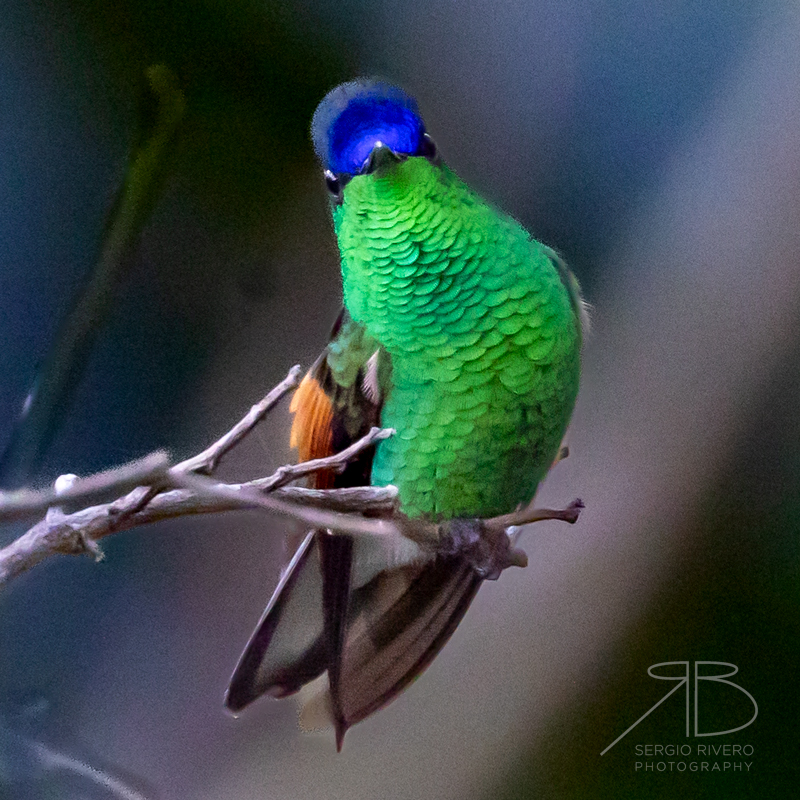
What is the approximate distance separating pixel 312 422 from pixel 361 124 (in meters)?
0.29

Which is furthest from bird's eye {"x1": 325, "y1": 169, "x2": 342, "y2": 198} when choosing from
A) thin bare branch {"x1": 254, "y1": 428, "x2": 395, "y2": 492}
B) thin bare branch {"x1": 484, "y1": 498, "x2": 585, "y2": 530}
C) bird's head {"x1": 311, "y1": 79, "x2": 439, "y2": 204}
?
thin bare branch {"x1": 484, "y1": 498, "x2": 585, "y2": 530}

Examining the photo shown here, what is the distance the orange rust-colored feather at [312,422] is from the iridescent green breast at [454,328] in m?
0.05

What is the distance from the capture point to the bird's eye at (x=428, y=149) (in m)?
0.72

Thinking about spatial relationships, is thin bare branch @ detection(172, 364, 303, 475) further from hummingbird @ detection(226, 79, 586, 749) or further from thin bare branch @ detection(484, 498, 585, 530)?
thin bare branch @ detection(484, 498, 585, 530)

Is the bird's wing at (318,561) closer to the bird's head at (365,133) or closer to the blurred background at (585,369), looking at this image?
the blurred background at (585,369)

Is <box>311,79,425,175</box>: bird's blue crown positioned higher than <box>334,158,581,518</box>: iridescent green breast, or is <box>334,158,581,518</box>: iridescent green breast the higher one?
<box>311,79,425,175</box>: bird's blue crown

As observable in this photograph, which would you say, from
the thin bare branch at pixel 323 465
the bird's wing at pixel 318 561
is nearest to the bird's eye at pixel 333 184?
the bird's wing at pixel 318 561

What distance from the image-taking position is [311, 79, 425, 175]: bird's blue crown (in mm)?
703

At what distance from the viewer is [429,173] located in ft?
2.37

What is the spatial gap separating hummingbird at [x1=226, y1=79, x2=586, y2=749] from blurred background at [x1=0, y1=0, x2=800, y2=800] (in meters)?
0.03

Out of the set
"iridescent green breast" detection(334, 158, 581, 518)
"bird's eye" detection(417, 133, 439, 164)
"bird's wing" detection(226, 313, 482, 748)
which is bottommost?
"bird's wing" detection(226, 313, 482, 748)

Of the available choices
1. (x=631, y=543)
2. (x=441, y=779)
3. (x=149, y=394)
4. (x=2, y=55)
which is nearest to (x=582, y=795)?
(x=441, y=779)

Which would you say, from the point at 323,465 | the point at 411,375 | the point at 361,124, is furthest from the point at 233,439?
the point at 361,124

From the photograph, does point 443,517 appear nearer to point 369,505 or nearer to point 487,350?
point 369,505
